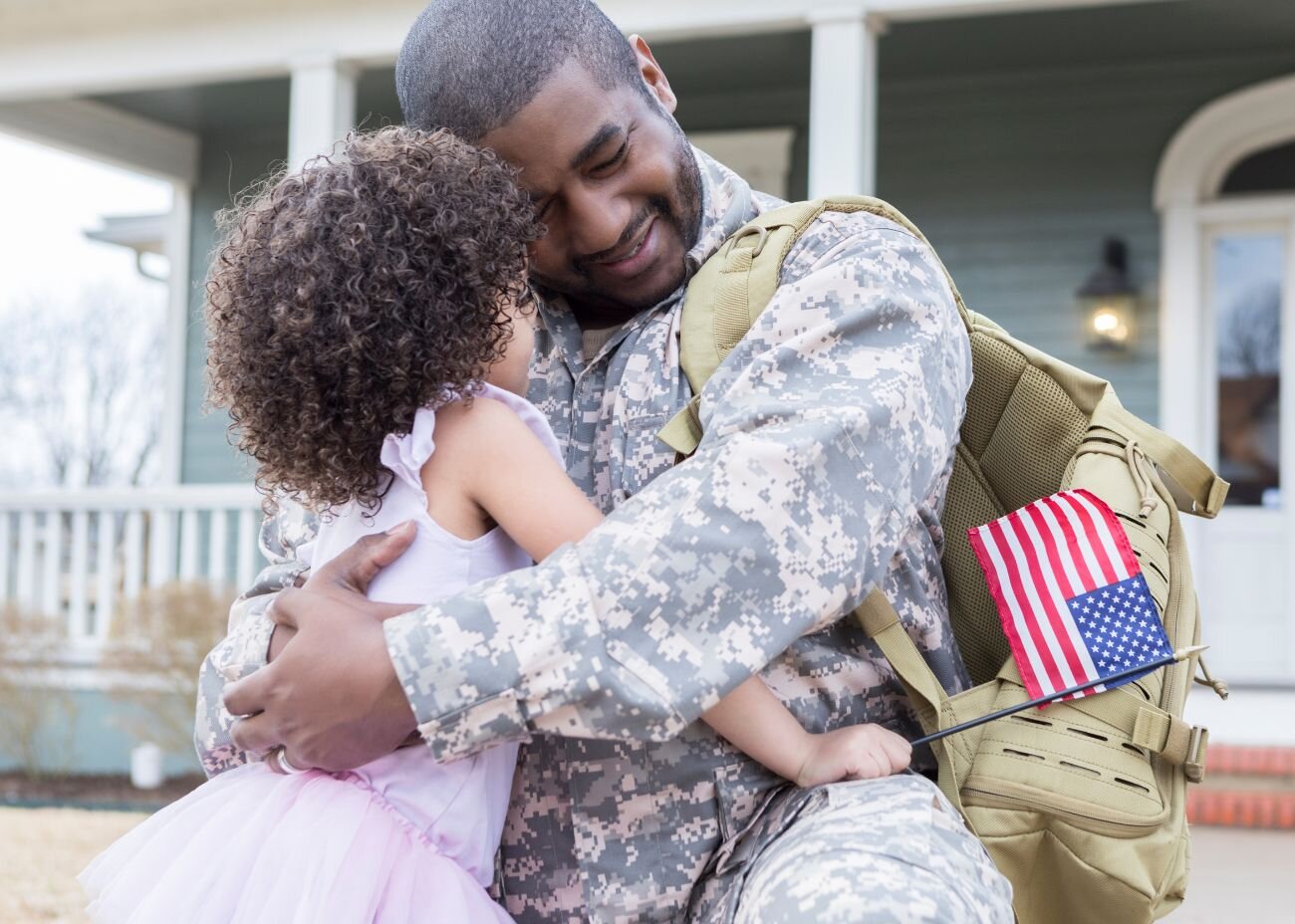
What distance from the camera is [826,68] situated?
251 inches

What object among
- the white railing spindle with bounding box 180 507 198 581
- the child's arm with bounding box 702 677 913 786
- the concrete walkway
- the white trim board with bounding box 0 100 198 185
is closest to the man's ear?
the child's arm with bounding box 702 677 913 786

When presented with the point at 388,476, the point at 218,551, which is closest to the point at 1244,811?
the point at 218,551

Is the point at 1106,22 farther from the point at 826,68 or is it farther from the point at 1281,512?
the point at 1281,512

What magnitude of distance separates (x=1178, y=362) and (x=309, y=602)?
685cm

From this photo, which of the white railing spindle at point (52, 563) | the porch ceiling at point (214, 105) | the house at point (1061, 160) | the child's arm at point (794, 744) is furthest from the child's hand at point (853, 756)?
the porch ceiling at point (214, 105)

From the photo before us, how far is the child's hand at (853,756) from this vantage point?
5.56 ft

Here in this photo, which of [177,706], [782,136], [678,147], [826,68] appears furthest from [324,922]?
[782,136]

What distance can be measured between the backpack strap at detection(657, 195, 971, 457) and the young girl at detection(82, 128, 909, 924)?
21cm

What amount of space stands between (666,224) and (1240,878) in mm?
4053

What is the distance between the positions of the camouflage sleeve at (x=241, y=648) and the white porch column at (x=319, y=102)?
17.5 ft

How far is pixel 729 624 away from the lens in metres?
1.53

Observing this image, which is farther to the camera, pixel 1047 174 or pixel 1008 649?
pixel 1047 174

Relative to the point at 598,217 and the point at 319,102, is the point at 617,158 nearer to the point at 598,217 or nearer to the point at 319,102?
the point at 598,217

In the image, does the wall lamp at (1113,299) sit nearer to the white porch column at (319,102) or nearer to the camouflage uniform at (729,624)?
the white porch column at (319,102)
